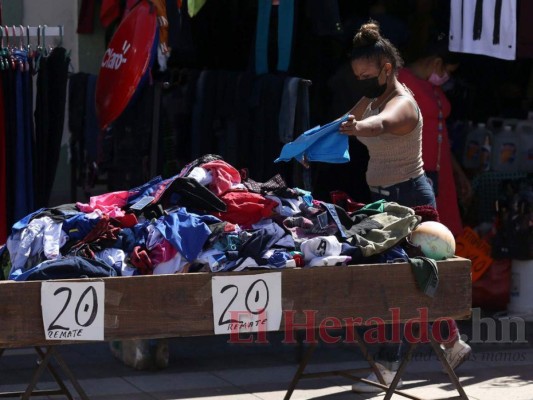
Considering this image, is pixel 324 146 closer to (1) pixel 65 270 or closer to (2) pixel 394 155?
(2) pixel 394 155

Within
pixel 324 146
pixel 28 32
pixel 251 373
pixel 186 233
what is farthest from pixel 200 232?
pixel 28 32

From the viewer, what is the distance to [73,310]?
14.0ft

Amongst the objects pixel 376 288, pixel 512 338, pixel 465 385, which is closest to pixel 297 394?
pixel 465 385

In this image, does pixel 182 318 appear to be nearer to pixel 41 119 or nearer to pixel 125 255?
pixel 125 255

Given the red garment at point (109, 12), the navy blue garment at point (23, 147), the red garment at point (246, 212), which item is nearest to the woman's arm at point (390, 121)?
the red garment at point (246, 212)

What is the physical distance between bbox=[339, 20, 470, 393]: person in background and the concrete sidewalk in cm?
36

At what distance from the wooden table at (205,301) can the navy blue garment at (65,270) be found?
6 centimetres

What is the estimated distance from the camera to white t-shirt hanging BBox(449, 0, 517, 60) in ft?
22.4

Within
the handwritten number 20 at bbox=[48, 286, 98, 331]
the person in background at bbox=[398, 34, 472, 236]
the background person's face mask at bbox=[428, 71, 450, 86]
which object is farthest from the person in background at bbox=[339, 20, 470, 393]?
the handwritten number 20 at bbox=[48, 286, 98, 331]

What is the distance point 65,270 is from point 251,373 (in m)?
2.24

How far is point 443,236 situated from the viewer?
4867 mm

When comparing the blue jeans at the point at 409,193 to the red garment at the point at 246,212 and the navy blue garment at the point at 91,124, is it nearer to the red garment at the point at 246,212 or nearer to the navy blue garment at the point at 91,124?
the red garment at the point at 246,212

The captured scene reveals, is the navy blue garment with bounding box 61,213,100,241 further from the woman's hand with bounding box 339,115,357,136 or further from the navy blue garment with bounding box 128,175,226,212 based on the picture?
the woman's hand with bounding box 339,115,357,136

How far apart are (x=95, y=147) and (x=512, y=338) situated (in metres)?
2.97
